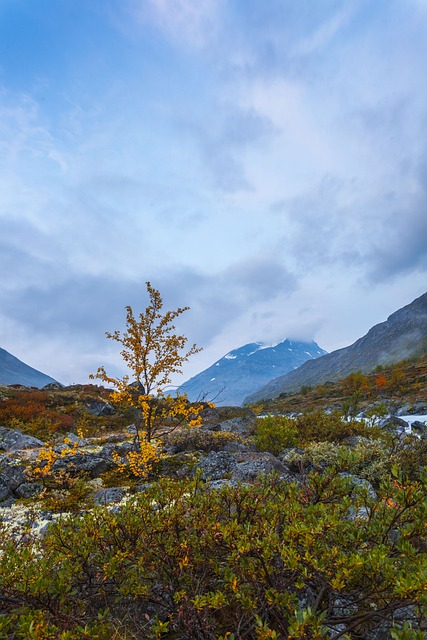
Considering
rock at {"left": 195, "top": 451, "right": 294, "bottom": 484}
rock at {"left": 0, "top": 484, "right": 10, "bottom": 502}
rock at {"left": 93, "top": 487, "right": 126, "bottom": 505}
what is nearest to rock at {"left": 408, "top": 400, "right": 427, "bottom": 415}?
rock at {"left": 195, "top": 451, "right": 294, "bottom": 484}

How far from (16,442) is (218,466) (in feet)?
37.7

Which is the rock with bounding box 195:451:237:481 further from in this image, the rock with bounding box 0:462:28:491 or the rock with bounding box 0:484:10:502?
the rock with bounding box 0:484:10:502

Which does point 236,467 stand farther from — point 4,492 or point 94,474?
point 4,492

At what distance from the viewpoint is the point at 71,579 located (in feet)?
10.3

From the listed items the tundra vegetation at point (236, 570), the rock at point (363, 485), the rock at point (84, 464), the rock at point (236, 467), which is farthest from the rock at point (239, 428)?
the tundra vegetation at point (236, 570)

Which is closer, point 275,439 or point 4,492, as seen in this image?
point 4,492

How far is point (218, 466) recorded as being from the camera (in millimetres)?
9883

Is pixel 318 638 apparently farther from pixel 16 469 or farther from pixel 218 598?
pixel 16 469

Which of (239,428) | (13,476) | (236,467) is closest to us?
(236,467)

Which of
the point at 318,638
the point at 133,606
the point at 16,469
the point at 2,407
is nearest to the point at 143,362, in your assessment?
the point at 16,469

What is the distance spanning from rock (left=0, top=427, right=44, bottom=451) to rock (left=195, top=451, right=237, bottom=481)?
347 inches

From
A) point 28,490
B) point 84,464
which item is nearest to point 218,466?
point 84,464

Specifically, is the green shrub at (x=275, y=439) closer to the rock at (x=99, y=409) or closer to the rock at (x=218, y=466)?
the rock at (x=218, y=466)

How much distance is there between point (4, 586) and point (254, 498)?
248 centimetres
